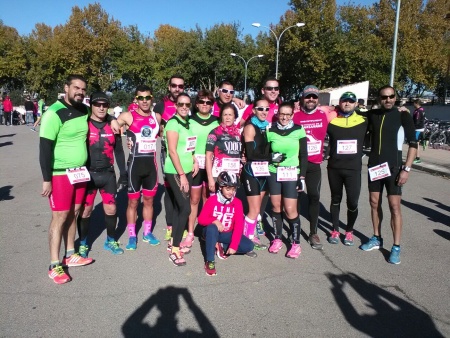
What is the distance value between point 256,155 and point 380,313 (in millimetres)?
2134

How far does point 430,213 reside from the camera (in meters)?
6.97

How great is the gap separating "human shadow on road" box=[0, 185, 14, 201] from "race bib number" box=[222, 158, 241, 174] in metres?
5.02

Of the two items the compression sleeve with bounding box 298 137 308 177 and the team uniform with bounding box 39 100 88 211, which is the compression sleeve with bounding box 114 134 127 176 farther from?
the compression sleeve with bounding box 298 137 308 177

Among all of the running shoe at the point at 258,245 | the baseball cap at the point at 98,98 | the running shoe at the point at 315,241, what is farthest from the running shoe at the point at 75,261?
the running shoe at the point at 315,241

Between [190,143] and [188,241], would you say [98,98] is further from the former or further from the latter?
[188,241]

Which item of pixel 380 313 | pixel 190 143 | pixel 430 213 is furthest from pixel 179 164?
pixel 430 213

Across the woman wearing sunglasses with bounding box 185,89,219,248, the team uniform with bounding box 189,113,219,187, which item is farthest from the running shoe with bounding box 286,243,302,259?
the team uniform with bounding box 189,113,219,187

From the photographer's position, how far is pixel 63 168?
12.8 ft

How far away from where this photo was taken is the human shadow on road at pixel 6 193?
24.3 feet

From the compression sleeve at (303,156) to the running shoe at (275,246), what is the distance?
95cm

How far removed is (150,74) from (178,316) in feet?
150

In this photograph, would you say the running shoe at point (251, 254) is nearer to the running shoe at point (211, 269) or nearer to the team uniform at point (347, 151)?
the running shoe at point (211, 269)

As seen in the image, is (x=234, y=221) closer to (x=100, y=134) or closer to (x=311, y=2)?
(x=100, y=134)

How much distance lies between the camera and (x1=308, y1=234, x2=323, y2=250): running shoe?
5.05 m
